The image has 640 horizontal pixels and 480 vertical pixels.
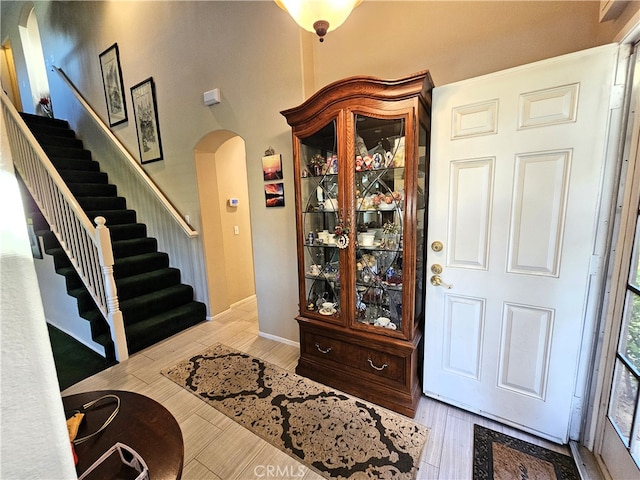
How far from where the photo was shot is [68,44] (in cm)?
441

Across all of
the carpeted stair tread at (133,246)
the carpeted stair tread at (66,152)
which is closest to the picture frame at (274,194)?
the carpeted stair tread at (133,246)

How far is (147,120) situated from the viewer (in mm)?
3578

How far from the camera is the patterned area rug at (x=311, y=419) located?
5.27 feet

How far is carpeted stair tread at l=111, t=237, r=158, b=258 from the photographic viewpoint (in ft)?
11.6

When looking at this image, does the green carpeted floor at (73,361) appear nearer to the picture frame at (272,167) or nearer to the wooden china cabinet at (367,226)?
the wooden china cabinet at (367,226)

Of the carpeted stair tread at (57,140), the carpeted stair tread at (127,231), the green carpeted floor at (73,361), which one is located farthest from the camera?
the carpeted stair tread at (57,140)

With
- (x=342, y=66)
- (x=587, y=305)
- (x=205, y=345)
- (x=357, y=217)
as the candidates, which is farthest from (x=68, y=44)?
(x=587, y=305)

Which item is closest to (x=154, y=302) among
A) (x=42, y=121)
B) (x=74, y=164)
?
(x=74, y=164)

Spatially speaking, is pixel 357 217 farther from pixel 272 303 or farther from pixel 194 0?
pixel 194 0

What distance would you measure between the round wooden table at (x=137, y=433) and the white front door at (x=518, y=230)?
1.60 meters

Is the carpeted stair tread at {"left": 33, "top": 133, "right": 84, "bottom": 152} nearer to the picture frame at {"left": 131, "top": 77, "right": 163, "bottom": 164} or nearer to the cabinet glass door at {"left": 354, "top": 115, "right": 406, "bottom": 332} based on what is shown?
the picture frame at {"left": 131, "top": 77, "right": 163, "bottom": 164}

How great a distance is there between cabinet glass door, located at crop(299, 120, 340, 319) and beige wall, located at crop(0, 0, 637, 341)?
408 mm

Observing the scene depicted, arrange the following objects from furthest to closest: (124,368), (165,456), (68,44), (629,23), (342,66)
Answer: (68,44) → (124,368) → (342,66) → (629,23) → (165,456)

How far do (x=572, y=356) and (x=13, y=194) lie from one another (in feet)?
7.42
